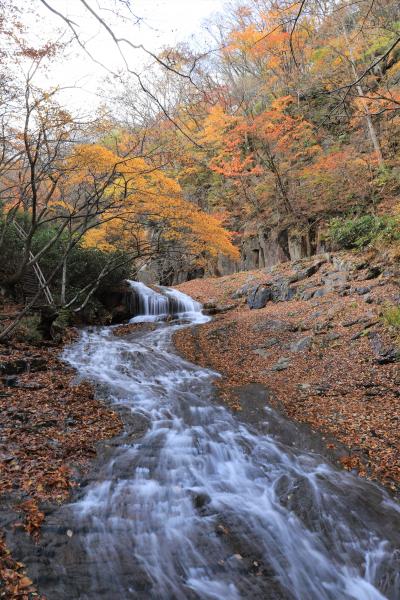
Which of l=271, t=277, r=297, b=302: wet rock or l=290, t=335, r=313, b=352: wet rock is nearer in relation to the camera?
l=290, t=335, r=313, b=352: wet rock

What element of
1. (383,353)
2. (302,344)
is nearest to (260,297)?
(302,344)

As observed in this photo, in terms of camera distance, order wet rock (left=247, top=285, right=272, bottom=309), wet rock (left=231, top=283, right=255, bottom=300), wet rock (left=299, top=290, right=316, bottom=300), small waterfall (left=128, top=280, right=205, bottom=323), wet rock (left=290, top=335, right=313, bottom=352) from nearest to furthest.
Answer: wet rock (left=290, top=335, right=313, bottom=352), wet rock (left=299, top=290, right=316, bottom=300), wet rock (left=247, top=285, right=272, bottom=309), small waterfall (left=128, top=280, right=205, bottom=323), wet rock (left=231, top=283, right=255, bottom=300)

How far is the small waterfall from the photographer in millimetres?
14539

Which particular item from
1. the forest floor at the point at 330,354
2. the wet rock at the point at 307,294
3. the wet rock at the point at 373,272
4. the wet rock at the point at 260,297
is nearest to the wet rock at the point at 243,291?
the forest floor at the point at 330,354

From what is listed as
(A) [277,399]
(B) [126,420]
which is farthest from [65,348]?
(A) [277,399]

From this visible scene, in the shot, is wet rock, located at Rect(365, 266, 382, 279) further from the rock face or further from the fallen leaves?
the rock face

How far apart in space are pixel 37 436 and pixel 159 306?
1048 centimetres

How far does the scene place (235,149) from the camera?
17859mm

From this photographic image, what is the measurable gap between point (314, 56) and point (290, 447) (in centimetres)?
2008

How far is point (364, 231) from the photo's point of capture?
40.2 feet

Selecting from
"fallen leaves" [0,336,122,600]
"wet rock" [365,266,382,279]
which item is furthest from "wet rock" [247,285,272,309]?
"fallen leaves" [0,336,122,600]

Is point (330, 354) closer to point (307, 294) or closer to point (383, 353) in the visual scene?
point (383, 353)

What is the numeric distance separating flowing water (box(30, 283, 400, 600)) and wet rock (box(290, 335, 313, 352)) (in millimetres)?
3378

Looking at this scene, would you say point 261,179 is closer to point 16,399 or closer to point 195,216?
point 195,216
